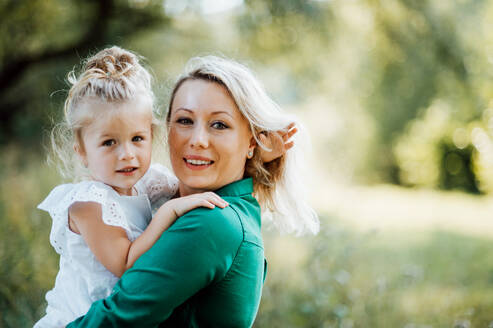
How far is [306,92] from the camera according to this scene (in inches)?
303

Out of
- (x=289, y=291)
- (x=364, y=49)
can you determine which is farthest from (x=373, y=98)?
(x=289, y=291)

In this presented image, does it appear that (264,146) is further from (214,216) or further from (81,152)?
(81,152)

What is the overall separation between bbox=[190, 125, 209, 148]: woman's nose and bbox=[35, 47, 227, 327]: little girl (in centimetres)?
18

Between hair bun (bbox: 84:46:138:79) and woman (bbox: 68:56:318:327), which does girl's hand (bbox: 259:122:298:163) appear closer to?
woman (bbox: 68:56:318:327)

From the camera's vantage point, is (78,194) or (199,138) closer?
(78,194)

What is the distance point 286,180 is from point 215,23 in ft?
20.2

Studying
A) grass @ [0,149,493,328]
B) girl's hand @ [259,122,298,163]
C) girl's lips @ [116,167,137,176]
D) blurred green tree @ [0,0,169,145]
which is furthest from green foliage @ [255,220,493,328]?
blurred green tree @ [0,0,169,145]

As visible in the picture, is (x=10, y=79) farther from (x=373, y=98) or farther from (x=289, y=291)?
(x=373, y=98)

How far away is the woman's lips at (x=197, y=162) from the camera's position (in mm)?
1926

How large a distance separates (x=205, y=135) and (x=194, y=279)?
0.63m

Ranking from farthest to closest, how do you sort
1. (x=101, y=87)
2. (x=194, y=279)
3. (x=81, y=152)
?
(x=81, y=152) < (x=101, y=87) < (x=194, y=279)

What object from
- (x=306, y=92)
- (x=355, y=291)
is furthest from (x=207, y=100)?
(x=306, y=92)

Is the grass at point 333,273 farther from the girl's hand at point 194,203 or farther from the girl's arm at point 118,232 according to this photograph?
the girl's hand at point 194,203

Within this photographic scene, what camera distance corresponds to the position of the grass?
3850 millimetres
